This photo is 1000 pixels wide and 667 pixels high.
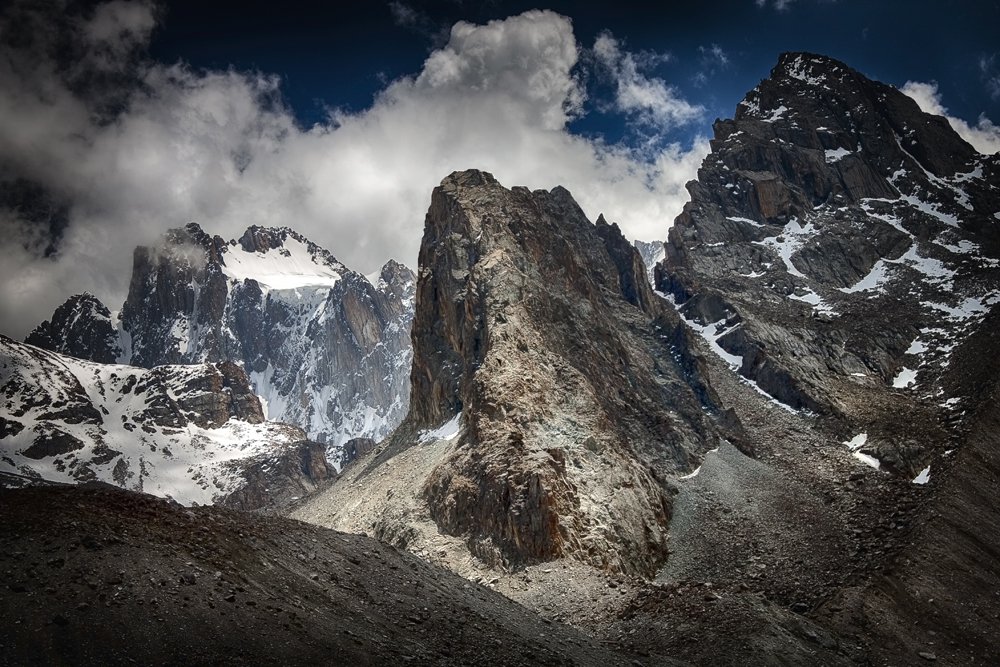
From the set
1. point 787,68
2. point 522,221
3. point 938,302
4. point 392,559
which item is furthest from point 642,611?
point 787,68

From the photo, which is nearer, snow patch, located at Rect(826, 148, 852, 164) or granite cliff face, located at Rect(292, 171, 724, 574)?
granite cliff face, located at Rect(292, 171, 724, 574)

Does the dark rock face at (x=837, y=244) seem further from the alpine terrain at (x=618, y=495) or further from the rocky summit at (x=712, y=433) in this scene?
the alpine terrain at (x=618, y=495)

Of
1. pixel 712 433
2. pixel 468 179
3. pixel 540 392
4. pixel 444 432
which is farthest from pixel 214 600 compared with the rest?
pixel 468 179

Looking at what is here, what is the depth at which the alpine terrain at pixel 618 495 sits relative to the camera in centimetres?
1978

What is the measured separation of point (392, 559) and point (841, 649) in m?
21.2

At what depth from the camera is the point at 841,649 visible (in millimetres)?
29172

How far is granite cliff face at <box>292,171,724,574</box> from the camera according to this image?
154 feet

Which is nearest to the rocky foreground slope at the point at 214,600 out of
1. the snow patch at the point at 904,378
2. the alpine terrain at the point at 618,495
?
the alpine terrain at the point at 618,495

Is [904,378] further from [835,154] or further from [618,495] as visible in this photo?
[835,154]

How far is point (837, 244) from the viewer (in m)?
140

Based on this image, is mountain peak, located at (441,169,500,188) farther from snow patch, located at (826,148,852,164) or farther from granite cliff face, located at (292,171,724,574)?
snow patch, located at (826,148,852,164)

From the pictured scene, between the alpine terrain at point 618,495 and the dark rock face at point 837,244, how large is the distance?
74 cm

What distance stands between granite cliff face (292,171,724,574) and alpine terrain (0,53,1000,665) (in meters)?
0.32

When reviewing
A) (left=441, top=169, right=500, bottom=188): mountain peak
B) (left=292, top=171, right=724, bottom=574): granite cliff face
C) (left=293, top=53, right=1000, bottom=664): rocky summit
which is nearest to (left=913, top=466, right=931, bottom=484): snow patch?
(left=293, top=53, right=1000, bottom=664): rocky summit
